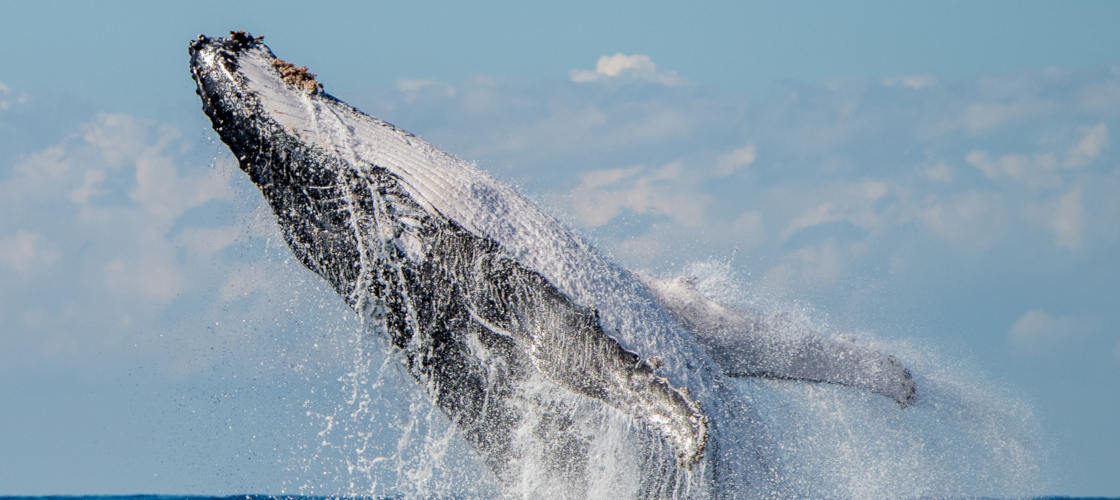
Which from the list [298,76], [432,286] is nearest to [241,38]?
[298,76]

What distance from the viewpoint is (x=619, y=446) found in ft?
19.9

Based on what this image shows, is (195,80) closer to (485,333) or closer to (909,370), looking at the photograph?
(485,333)

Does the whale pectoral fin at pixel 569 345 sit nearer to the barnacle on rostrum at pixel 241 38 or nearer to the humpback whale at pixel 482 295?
the humpback whale at pixel 482 295

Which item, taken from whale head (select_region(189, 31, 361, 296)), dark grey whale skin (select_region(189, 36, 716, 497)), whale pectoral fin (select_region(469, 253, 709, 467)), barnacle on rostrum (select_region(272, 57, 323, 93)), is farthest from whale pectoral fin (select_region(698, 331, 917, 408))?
barnacle on rostrum (select_region(272, 57, 323, 93))

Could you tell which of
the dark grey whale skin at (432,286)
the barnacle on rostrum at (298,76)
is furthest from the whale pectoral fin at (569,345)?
the barnacle on rostrum at (298,76)

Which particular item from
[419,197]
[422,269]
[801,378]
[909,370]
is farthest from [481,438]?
[909,370]

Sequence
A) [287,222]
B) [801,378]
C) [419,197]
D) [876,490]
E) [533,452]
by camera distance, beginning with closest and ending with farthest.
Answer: [419,197] → [287,222] → [533,452] → [801,378] → [876,490]

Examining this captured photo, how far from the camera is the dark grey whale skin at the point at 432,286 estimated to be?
546cm

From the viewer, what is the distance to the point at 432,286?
18.7ft

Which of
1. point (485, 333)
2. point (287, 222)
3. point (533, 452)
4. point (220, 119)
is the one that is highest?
point (220, 119)

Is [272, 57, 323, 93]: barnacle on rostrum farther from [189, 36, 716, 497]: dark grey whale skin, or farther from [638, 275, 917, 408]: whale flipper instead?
[638, 275, 917, 408]: whale flipper

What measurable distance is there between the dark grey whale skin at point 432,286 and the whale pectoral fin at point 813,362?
3.90 ft

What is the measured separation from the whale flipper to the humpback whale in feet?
1.90

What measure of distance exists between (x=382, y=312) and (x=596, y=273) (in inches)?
53.4
